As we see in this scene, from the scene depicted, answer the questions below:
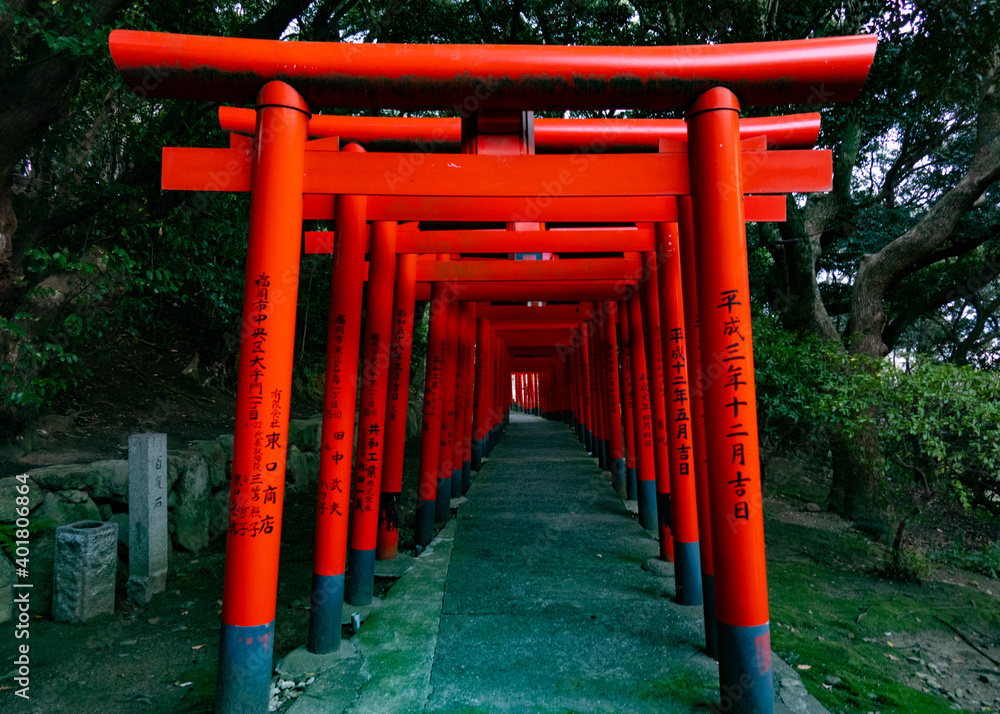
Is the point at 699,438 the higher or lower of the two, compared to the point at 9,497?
higher

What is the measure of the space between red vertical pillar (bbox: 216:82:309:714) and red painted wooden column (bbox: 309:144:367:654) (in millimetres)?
813

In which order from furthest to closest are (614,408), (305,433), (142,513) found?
(305,433)
(614,408)
(142,513)

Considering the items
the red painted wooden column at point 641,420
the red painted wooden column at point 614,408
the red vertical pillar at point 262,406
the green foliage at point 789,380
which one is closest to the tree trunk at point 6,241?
the red vertical pillar at point 262,406

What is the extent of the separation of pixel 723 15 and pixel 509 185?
6090 mm

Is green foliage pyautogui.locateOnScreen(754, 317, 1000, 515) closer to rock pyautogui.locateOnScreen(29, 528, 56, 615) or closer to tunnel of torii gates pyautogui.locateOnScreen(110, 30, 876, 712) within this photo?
tunnel of torii gates pyautogui.locateOnScreen(110, 30, 876, 712)

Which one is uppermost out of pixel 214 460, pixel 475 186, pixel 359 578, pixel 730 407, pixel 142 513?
pixel 475 186

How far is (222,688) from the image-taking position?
3121 mm

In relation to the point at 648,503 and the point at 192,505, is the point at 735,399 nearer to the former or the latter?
the point at 648,503

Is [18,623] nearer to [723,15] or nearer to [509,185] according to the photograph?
[509,185]

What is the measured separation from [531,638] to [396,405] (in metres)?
2.64

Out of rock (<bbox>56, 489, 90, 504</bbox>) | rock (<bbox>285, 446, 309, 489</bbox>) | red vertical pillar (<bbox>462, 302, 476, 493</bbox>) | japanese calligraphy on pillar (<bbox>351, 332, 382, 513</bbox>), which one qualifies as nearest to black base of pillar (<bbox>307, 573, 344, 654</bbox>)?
japanese calligraphy on pillar (<bbox>351, 332, 382, 513</bbox>)

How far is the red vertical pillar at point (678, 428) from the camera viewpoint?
4.84 m

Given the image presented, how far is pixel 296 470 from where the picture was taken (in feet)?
32.4

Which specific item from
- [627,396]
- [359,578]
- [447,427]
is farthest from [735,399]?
[627,396]
